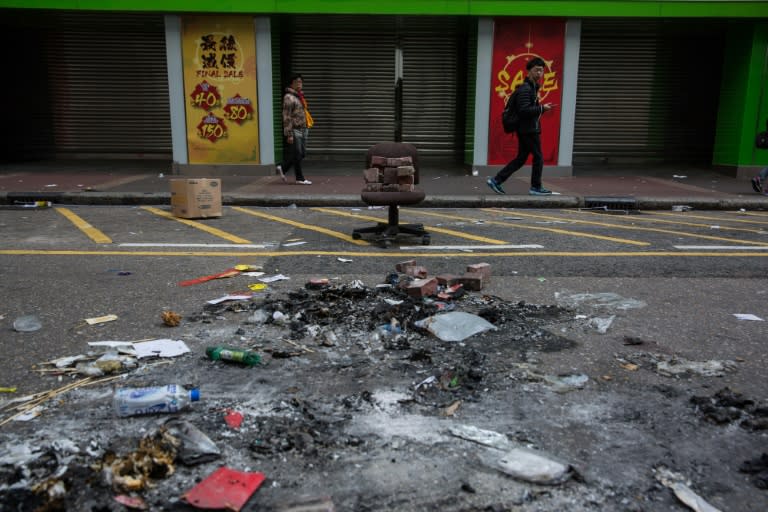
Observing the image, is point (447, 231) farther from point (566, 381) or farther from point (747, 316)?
point (566, 381)

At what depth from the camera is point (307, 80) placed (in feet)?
51.5

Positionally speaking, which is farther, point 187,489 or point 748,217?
point 748,217

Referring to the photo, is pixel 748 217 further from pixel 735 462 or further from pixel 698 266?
pixel 735 462

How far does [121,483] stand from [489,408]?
1535 millimetres

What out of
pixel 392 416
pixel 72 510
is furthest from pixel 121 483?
pixel 392 416

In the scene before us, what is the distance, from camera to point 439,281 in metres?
4.84

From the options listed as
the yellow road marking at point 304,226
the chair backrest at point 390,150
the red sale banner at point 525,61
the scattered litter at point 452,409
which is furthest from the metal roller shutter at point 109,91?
the scattered litter at point 452,409

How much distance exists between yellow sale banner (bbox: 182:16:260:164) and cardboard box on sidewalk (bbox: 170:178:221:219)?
16.5 feet

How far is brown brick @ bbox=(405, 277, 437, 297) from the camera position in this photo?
4477 mm

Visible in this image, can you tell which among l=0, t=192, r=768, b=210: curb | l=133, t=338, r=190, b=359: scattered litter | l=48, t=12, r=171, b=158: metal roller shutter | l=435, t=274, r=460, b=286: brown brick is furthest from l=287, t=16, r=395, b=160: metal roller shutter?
l=133, t=338, r=190, b=359: scattered litter

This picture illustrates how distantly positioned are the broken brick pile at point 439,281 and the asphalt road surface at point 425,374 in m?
0.15

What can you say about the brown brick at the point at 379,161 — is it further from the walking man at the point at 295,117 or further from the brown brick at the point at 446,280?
the walking man at the point at 295,117

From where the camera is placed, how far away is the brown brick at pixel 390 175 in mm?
6719

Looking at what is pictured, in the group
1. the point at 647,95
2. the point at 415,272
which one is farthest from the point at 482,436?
the point at 647,95
